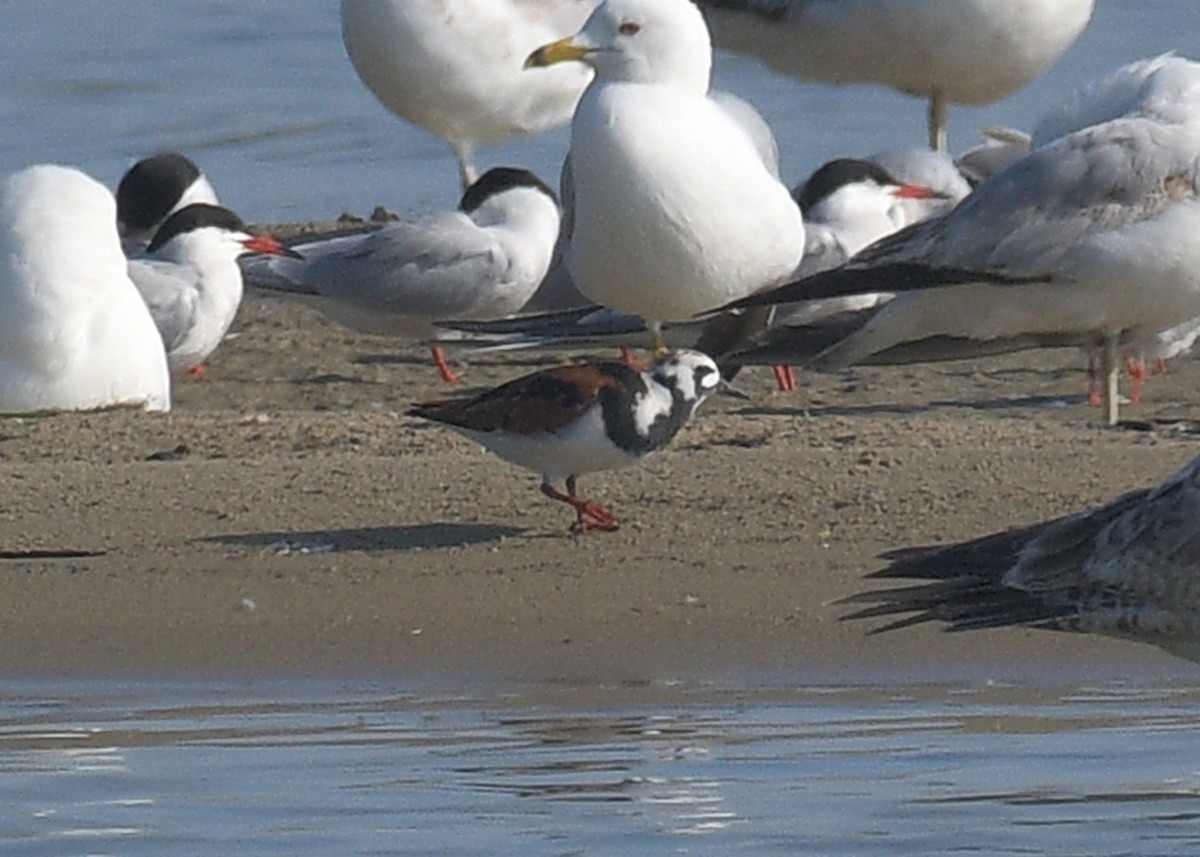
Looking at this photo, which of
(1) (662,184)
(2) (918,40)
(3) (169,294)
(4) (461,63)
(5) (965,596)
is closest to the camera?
(5) (965,596)

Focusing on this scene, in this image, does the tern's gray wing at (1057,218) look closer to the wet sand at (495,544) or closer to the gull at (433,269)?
the wet sand at (495,544)

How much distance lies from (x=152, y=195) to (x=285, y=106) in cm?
455

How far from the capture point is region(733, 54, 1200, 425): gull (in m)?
9.93

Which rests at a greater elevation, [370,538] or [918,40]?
[918,40]

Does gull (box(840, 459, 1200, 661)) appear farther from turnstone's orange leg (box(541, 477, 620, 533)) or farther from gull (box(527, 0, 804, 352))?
gull (box(527, 0, 804, 352))

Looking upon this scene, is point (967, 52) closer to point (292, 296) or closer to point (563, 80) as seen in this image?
point (563, 80)

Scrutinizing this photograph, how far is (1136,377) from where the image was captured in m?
11.4

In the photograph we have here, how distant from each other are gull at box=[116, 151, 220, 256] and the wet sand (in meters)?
4.35

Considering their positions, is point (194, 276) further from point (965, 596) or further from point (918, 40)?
point (965, 596)

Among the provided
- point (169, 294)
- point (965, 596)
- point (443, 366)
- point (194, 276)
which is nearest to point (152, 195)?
point (194, 276)

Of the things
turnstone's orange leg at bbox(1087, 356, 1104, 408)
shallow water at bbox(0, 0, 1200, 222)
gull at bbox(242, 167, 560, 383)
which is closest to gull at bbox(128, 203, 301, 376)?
gull at bbox(242, 167, 560, 383)

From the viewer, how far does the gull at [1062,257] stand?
9.93 meters

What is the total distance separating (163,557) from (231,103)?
11039mm

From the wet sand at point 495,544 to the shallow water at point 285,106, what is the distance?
23.2 ft
